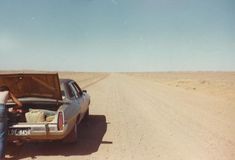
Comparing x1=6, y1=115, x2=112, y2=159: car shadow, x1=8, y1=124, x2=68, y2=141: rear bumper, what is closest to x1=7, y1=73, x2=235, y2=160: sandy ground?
x1=6, y1=115, x2=112, y2=159: car shadow

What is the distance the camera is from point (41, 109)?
26.1ft

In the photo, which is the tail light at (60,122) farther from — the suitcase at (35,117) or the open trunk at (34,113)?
the suitcase at (35,117)

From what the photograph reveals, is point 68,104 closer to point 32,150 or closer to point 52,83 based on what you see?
point 52,83

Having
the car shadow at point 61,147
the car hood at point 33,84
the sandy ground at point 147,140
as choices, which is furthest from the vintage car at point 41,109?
the sandy ground at point 147,140

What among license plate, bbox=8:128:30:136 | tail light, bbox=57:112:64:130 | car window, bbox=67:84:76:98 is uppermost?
car window, bbox=67:84:76:98

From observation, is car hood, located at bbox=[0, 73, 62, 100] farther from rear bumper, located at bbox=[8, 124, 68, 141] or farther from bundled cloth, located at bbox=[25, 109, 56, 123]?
rear bumper, located at bbox=[8, 124, 68, 141]

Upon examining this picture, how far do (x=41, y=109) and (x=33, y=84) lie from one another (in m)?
0.62

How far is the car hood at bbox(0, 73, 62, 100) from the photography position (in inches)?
301

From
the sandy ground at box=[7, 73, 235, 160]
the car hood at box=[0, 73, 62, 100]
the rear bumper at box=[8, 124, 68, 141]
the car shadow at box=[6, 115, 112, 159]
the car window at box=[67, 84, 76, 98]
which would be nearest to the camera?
the rear bumper at box=[8, 124, 68, 141]

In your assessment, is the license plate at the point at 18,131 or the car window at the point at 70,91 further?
the car window at the point at 70,91

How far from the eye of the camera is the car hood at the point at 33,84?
25.1 feet

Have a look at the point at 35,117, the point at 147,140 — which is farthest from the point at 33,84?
the point at 147,140

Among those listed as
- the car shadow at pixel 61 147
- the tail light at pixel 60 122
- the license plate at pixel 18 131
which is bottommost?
the car shadow at pixel 61 147

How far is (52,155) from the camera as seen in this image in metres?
7.11
